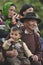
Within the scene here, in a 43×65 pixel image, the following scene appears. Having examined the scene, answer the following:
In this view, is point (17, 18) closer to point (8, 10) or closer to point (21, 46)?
point (8, 10)

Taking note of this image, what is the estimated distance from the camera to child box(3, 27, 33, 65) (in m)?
5.26

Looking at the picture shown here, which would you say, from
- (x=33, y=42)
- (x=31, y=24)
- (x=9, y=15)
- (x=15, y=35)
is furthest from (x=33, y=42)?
(x=9, y=15)

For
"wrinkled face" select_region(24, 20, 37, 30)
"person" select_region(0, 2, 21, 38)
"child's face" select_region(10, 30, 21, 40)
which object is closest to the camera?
"child's face" select_region(10, 30, 21, 40)

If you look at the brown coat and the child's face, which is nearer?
the child's face

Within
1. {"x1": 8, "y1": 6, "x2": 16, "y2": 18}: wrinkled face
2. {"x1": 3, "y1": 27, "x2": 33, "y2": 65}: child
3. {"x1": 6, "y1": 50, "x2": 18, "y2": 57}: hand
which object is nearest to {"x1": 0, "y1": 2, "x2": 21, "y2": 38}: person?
{"x1": 8, "y1": 6, "x2": 16, "y2": 18}: wrinkled face

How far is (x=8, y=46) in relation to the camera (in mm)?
5234

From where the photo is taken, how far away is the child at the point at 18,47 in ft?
17.3

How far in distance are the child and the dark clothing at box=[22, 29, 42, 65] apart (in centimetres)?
16

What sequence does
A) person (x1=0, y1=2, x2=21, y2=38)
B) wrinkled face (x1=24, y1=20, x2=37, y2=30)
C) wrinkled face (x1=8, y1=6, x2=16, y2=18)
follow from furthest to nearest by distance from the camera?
wrinkled face (x1=8, y1=6, x2=16, y2=18), person (x1=0, y1=2, x2=21, y2=38), wrinkled face (x1=24, y1=20, x2=37, y2=30)

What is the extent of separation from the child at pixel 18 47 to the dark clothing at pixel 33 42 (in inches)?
6.2

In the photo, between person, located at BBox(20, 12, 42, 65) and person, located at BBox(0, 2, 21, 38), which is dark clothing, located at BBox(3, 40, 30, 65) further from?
person, located at BBox(0, 2, 21, 38)

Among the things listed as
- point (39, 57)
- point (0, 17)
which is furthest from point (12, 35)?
point (0, 17)

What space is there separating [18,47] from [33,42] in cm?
33

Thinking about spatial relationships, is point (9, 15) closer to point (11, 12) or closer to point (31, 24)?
point (11, 12)
